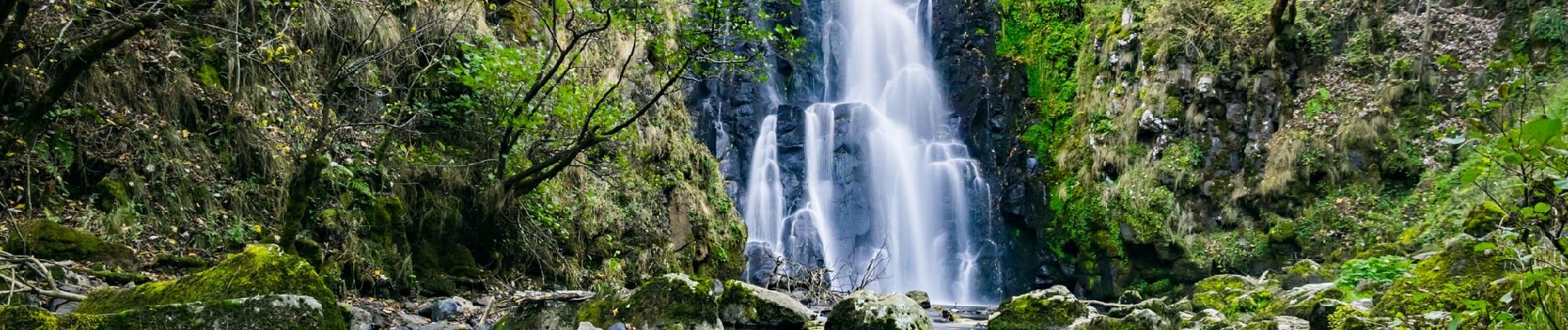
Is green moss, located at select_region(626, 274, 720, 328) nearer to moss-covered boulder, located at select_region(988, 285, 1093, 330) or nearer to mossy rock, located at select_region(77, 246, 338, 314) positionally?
mossy rock, located at select_region(77, 246, 338, 314)

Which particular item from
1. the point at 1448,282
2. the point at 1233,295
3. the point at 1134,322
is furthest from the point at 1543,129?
the point at 1233,295

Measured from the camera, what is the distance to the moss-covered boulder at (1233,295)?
863 centimetres

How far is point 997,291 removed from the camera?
17.4 meters

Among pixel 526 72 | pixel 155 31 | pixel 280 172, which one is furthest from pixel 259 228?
pixel 526 72

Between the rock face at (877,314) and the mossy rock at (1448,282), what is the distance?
333cm

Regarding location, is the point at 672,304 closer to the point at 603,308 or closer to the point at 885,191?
the point at 603,308

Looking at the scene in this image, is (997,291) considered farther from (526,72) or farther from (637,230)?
(526,72)

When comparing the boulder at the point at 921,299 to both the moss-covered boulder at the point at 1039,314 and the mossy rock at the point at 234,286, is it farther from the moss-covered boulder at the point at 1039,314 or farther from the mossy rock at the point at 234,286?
the mossy rock at the point at 234,286

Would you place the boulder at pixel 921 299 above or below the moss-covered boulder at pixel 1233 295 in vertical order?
below

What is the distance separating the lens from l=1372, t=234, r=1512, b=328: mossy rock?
14.9ft

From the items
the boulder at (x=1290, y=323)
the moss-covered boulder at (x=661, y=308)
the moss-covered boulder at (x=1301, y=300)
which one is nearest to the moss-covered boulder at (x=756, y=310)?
the moss-covered boulder at (x=661, y=308)

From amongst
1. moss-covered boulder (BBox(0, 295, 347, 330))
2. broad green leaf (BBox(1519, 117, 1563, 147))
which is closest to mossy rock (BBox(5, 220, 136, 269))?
moss-covered boulder (BBox(0, 295, 347, 330))

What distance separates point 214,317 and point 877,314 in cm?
489

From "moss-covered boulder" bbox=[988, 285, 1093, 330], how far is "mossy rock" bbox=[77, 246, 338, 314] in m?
6.68
